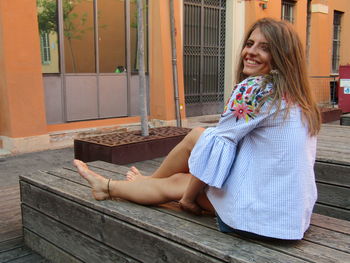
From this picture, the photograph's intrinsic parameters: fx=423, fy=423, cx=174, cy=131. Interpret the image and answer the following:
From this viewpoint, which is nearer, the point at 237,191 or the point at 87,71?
the point at 237,191

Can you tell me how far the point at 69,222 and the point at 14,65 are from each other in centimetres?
437

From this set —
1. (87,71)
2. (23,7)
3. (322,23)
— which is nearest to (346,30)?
(322,23)

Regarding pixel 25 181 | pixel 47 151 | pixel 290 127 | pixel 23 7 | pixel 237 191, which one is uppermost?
pixel 23 7

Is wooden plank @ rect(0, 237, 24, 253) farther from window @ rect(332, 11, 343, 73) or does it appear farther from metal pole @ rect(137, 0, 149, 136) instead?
window @ rect(332, 11, 343, 73)

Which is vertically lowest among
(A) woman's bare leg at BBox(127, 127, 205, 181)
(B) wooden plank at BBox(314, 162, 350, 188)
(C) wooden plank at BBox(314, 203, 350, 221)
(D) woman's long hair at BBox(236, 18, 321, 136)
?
(C) wooden plank at BBox(314, 203, 350, 221)

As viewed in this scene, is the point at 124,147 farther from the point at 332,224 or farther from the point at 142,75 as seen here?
the point at 332,224

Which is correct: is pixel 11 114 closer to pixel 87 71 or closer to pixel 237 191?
pixel 87 71

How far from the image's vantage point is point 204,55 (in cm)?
1024

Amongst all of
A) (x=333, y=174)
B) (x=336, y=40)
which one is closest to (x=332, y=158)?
(x=333, y=174)

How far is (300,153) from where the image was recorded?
1.84 m

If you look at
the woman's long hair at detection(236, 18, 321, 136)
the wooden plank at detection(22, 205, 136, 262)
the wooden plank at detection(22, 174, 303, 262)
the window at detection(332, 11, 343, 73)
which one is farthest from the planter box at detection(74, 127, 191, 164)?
the window at detection(332, 11, 343, 73)

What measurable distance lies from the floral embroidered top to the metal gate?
8005mm

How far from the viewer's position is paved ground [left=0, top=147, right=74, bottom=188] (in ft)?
17.2

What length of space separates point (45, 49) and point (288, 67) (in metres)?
6.04
